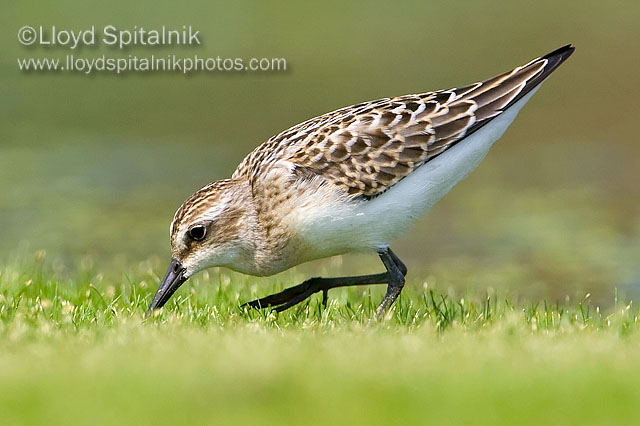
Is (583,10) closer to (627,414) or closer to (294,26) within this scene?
(294,26)

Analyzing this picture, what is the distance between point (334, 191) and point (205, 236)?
1.15 metres

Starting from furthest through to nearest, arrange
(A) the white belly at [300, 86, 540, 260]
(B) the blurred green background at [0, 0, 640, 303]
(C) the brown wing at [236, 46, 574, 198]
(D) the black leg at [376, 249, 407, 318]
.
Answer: (B) the blurred green background at [0, 0, 640, 303] → (D) the black leg at [376, 249, 407, 318] → (C) the brown wing at [236, 46, 574, 198] → (A) the white belly at [300, 86, 540, 260]

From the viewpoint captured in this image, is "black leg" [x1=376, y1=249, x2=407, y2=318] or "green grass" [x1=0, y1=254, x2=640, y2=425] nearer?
"green grass" [x1=0, y1=254, x2=640, y2=425]

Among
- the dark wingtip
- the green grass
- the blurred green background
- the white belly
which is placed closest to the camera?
the green grass

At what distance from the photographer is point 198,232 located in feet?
29.3

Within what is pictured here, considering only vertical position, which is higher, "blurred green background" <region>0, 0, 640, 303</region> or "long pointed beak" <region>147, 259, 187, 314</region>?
"blurred green background" <region>0, 0, 640, 303</region>

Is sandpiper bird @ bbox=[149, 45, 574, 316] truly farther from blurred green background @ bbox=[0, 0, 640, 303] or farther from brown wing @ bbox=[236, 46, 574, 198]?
blurred green background @ bbox=[0, 0, 640, 303]

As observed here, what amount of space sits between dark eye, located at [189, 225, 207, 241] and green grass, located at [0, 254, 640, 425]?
0.61 m

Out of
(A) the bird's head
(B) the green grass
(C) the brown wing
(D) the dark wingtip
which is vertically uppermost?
(D) the dark wingtip

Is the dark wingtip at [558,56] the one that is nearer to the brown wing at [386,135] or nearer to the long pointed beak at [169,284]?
the brown wing at [386,135]

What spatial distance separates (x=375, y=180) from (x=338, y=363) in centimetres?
259

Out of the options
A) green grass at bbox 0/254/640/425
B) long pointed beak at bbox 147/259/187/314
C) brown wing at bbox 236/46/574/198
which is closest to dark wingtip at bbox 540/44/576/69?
brown wing at bbox 236/46/574/198

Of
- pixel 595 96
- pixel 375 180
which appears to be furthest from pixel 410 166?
pixel 595 96

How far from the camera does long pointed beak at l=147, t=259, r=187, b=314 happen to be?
8977 millimetres
